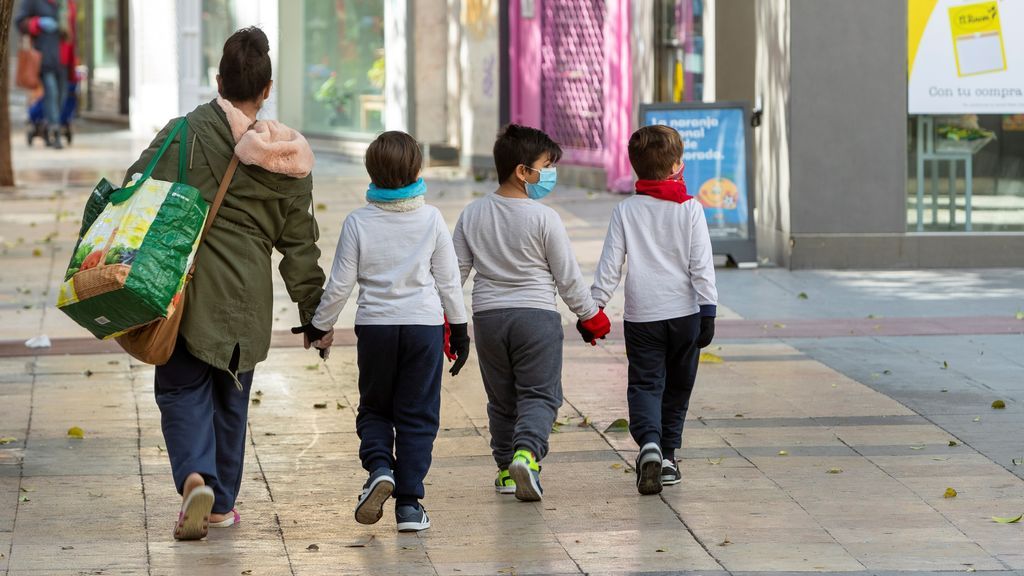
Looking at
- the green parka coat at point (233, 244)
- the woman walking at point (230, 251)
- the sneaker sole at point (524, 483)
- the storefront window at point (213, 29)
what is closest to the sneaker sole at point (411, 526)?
the sneaker sole at point (524, 483)

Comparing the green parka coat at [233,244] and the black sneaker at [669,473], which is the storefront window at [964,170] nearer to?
the black sneaker at [669,473]

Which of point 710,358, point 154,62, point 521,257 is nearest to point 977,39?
point 710,358

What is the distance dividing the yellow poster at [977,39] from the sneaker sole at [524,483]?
7625 millimetres

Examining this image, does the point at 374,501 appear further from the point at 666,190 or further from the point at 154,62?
the point at 154,62

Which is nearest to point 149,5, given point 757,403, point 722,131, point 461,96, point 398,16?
point 398,16

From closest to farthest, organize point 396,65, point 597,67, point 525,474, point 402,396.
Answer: point 402,396 → point 525,474 → point 597,67 → point 396,65

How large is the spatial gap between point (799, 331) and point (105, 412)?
167 inches

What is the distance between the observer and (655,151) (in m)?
6.21

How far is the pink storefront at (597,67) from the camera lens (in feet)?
57.2

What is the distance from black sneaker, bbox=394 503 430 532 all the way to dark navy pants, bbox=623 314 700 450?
963 millimetres

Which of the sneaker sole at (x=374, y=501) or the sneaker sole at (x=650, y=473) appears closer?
the sneaker sole at (x=374, y=501)

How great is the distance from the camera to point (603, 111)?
19.1 meters

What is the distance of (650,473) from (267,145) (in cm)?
187

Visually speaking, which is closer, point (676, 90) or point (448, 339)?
point (448, 339)
